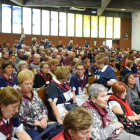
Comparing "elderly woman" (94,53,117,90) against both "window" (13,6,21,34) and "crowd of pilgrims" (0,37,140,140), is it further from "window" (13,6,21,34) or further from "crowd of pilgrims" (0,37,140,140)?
"window" (13,6,21,34)

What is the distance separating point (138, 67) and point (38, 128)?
20.0ft

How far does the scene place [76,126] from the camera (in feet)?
6.63

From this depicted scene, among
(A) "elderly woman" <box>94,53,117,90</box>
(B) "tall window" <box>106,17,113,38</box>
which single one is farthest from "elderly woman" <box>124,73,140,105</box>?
(B) "tall window" <box>106,17,113,38</box>

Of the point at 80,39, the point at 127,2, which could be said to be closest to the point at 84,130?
the point at 127,2

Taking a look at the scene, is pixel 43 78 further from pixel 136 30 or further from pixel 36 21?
pixel 136 30

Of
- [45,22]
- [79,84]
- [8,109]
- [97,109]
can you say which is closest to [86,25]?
[45,22]

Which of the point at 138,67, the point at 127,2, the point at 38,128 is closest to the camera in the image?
the point at 38,128

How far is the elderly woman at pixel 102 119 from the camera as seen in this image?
2.75 metres

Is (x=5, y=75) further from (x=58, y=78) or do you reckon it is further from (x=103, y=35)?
(x=103, y=35)

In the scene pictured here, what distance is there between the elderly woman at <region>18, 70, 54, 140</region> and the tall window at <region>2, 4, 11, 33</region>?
48.3 feet

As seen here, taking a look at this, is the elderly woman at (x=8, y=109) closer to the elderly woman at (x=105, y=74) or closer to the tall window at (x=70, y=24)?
the elderly woman at (x=105, y=74)

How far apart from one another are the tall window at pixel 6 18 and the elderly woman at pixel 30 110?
1472cm

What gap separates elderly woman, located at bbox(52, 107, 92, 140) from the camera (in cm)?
204

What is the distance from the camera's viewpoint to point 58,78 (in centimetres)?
381
